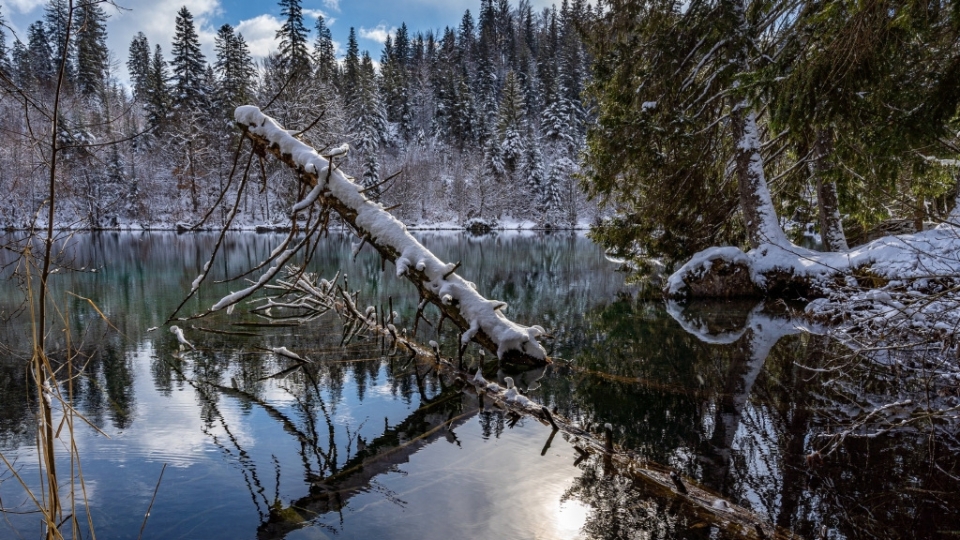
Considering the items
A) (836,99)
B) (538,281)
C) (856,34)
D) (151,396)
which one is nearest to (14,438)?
(151,396)

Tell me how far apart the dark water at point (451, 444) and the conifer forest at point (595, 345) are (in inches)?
1.2

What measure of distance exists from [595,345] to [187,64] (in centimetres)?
5037

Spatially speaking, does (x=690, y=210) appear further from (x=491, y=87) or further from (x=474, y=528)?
(x=491, y=87)

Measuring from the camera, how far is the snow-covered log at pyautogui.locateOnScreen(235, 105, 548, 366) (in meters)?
5.69

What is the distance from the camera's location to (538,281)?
16.9 meters

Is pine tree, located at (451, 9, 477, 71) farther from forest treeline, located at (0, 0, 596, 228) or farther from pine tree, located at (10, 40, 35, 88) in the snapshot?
pine tree, located at (10, 40, 35, 88)

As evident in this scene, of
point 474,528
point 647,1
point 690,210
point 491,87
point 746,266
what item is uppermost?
point 491,87

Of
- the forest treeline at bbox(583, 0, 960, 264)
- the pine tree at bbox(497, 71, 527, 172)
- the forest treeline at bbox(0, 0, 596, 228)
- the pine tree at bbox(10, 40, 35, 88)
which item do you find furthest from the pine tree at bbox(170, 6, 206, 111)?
the forest treeline at bbox(583, 0, 960, 264)

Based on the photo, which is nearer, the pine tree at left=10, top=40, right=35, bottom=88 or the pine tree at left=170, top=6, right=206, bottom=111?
the pine tree at left=10, top=40, right=35, bottom=88

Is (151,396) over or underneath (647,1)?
underneath

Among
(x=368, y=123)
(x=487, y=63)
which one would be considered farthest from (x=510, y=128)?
(x=487, y=63)

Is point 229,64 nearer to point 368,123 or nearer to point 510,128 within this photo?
point 368,123

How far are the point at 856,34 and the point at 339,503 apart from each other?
673cm

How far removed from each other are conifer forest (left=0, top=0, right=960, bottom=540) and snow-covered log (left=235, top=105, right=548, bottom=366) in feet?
0.12
